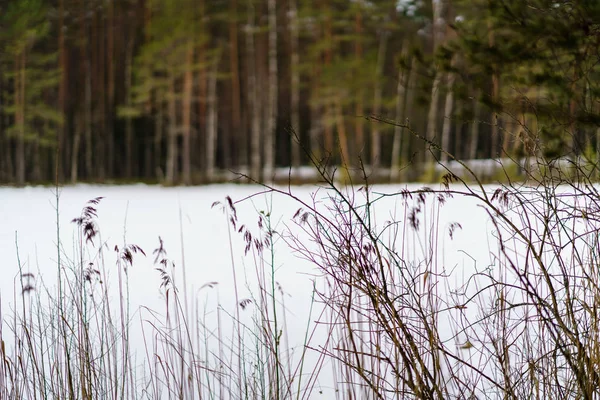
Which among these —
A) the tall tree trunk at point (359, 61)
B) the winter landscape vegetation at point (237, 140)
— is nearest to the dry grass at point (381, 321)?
the winter landscape vegetation at point (237, 140)

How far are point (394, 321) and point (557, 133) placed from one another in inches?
52.6

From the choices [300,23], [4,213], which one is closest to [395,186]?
[300,23]

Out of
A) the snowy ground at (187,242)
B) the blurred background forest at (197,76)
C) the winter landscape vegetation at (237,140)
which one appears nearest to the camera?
the winter landscape vegetation at (237,140)

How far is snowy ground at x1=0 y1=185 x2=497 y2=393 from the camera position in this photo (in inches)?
153

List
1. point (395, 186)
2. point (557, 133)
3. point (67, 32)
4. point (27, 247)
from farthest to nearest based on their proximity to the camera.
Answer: point (67, 32)
point (395, 186)
point (27, 247)
point (557, 133)

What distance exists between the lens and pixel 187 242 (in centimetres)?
630

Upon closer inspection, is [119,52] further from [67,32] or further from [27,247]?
[27,247]

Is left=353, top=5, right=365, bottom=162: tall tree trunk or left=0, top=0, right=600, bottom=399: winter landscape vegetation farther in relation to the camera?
A: left=353, top=5, right=365, bottom=162: tall tree trunk

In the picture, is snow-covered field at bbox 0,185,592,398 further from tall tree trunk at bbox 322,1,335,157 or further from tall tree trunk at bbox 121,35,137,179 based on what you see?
tall tree trunk at bbox 121,35,137,179

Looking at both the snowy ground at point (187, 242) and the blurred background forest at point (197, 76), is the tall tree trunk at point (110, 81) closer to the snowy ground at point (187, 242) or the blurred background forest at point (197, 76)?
the blurred background forest at point (197, 76)

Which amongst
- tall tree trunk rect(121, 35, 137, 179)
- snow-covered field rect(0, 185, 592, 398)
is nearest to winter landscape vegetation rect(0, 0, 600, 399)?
snow-covered field rect(0, 185, 592, 398)

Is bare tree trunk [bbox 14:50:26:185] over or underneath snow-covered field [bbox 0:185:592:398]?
over

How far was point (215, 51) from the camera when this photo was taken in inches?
578

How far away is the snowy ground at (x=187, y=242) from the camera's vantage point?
12.7 feet
